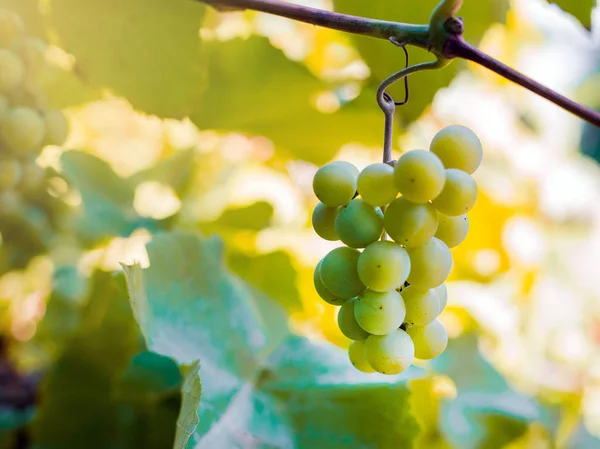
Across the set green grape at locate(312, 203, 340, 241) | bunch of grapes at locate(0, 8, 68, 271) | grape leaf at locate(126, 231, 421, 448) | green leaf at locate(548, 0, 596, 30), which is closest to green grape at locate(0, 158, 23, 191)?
bunch of grapes at locate(0, 8, 68, 271)

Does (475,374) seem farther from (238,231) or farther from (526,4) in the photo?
(526,4)

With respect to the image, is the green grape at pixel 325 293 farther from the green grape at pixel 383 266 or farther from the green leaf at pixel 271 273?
the green leaf at pixel 271 273

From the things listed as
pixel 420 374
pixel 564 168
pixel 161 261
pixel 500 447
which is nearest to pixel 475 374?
pixel 500 447

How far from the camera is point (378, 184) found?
275 mm

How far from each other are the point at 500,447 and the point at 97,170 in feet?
1.62

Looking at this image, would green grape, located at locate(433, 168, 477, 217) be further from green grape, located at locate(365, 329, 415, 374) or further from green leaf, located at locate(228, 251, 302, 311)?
green leaf, located at locate(228, 251, 302, 311)

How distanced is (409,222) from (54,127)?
29 centimetres

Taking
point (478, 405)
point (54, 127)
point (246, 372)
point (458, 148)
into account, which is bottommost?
point (478, 405)

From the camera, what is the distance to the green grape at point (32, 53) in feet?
1.34

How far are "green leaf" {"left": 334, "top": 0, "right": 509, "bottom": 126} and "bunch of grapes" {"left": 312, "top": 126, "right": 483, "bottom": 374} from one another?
18cm

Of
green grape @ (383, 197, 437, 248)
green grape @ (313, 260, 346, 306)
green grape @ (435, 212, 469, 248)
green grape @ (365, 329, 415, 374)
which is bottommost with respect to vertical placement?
green grape @ (313, 260, 346, 306)

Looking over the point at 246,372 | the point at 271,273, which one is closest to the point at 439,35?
the point at 246,372

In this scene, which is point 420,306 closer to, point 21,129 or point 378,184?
point 378,184

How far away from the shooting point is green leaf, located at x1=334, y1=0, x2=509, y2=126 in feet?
1.47
